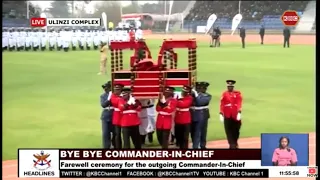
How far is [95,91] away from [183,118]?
0.59 m

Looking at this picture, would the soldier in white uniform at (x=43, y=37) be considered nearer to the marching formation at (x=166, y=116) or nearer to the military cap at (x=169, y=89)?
the marching formation at (x=166, y=116)

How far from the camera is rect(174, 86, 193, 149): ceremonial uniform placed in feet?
10.9

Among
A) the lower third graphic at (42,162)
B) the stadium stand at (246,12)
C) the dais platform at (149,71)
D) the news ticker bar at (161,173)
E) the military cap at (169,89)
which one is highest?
the stadium stand at (246,12)

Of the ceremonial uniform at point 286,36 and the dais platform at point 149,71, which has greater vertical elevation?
the ceremonial uniform at point 286,36

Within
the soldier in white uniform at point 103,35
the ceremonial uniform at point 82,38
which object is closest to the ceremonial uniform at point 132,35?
the soldier in white uniform at point 103,35

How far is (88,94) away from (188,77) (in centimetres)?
66

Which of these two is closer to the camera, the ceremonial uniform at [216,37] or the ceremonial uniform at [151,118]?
the ceremonial uniform at [151,118]

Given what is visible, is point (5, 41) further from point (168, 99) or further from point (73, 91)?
point (168, 99)

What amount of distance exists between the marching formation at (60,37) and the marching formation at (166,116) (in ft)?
0.98

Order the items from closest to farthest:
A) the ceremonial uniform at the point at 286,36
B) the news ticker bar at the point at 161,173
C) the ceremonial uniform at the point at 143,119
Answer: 1. the news ticker bar at the point at 161,173
2. the ceremonial uniform at the point at 143,119
3. the ceremonial uniform at the point at 286,36

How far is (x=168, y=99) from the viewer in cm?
331

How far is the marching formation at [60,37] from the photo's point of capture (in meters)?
3.33

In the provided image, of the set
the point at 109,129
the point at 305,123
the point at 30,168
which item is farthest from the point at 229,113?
the point at 30,168

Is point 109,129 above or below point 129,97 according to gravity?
below
